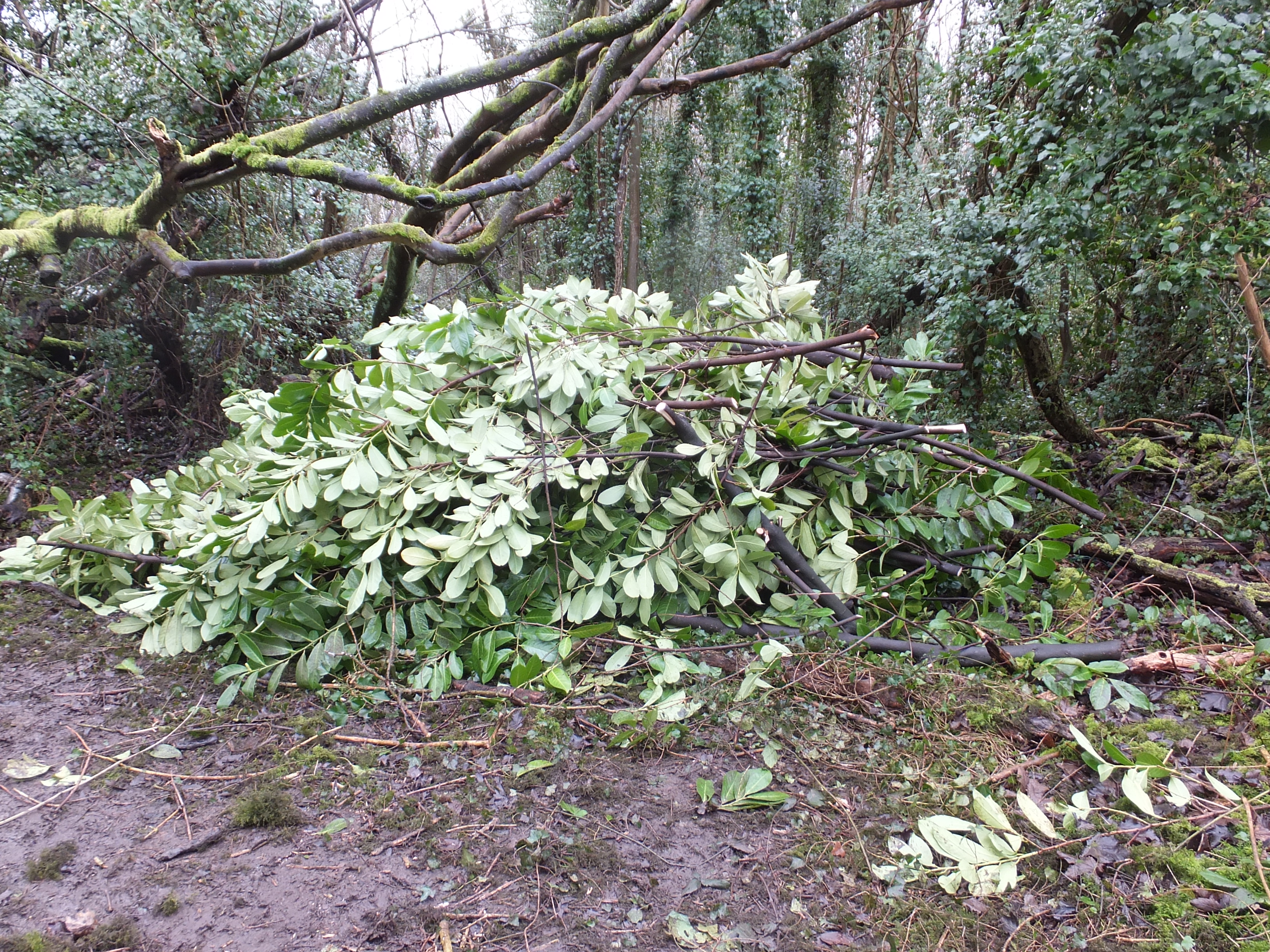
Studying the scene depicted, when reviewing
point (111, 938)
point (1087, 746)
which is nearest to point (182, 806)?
point (111, 938)

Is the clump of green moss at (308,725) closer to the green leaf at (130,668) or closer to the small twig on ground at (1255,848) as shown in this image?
the green leaf at (130,668)

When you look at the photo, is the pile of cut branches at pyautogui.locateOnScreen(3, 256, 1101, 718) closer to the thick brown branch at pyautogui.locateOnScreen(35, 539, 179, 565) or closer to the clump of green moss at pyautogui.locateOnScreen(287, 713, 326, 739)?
the thick brown branch at pyautogui.locateOnScreen(35, 539, 179, 565)

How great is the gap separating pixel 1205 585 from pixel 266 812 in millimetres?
2912

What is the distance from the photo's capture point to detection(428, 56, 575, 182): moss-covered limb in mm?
4805

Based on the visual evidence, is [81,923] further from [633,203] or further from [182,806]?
[633,203]

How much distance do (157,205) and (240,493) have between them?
246 centimetres

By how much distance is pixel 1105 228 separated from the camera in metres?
2.88

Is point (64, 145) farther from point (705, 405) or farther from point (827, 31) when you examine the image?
point (827, 31)

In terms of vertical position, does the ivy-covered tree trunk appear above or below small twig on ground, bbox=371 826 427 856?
above

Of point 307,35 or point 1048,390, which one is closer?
point 1048,390

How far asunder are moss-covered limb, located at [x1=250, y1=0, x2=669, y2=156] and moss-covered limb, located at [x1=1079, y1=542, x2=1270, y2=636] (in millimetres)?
3735

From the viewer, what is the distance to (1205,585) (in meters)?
2.35

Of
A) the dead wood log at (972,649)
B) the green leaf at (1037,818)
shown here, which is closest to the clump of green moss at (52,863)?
the dead wood log at (972,649)

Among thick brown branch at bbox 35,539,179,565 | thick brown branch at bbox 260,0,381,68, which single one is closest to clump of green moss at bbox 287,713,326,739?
thick brown branch at bbox 35,539,179,565
